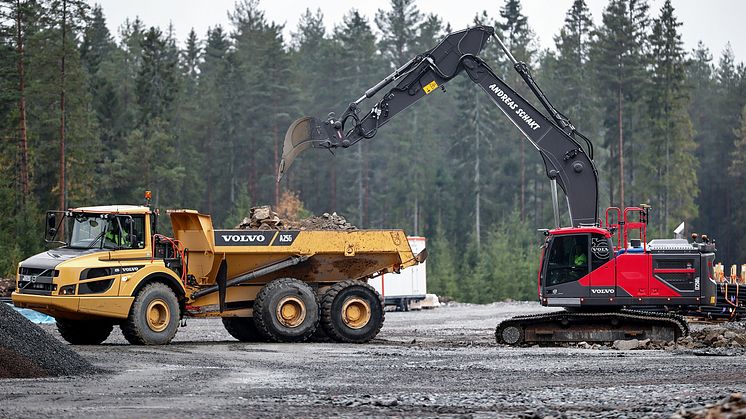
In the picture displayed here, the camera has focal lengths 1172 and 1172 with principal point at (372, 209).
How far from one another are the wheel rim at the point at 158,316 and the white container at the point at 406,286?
2249cm

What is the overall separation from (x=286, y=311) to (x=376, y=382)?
8088 millimetres

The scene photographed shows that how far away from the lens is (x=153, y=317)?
22.6 m

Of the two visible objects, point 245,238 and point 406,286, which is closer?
point 245,238

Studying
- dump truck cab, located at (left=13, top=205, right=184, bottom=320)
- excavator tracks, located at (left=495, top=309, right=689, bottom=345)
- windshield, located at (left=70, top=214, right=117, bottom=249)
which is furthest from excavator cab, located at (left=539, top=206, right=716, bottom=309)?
windshield, located at (left=70, top=214, right=117, bottom=249)

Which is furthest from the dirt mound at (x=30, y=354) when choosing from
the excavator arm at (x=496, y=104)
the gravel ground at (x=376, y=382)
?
the excavator arm at (x=496, y=104)

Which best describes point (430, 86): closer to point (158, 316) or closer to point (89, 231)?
point (158, 316)

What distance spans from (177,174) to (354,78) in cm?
2136

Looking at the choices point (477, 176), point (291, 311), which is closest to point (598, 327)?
point (291, 311)

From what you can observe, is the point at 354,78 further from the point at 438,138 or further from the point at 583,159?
the point at 583,159

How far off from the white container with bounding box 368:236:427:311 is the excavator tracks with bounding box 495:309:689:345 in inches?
821

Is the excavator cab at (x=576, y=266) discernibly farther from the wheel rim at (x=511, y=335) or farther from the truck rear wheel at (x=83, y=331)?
the truck rear wheel at (x=83, y=331)

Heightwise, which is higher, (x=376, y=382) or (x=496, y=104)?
(x=496, y=104)

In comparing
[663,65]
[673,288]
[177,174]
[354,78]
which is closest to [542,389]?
[673,288]

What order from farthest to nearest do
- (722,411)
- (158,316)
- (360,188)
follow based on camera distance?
(360,188), (158,316), (722,411)
